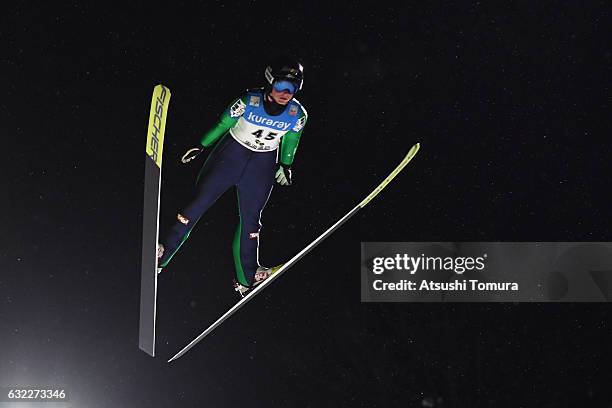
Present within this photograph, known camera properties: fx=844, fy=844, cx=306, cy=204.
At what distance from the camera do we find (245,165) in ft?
12.8

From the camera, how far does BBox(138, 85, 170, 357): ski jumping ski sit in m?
3.66

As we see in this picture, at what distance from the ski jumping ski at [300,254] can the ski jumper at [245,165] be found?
3.3 inches

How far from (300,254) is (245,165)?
0.49m

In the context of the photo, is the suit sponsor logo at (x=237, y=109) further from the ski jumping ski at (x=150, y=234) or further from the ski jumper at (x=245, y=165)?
→ the ski jumping ski at (x=150, y=234)

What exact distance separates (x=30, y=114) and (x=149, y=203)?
746 millimetres

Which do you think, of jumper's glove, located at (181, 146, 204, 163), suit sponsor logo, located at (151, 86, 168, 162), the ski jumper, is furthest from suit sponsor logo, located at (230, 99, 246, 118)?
suit sponsor logo, located at (151, 86, 168, 162)

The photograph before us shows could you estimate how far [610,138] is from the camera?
4176mm

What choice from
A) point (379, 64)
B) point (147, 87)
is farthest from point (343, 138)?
point (147, 87)

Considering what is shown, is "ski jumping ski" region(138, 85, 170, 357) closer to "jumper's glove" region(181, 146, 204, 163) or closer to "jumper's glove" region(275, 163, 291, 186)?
"jumper's glove" region(181, 146, 204, 163)

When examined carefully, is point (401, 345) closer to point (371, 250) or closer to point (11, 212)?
point (371, 250)

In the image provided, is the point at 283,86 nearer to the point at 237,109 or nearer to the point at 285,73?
the point at 285,73

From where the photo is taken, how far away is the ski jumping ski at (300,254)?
3.93 m

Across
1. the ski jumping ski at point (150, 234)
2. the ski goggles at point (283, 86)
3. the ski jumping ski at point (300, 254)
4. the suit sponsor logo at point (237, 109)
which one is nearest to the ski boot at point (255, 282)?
the ski jumping ski at point (300, 254)

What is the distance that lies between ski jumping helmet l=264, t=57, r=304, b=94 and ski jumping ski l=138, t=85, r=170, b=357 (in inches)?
19.5
